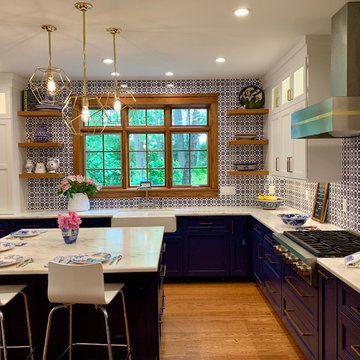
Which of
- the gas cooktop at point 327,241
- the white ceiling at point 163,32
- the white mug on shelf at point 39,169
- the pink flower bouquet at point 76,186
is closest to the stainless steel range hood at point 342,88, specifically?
the white ceiling at point 163,32

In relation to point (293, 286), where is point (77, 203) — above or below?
above

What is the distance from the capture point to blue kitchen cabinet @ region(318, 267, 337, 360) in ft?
7.65

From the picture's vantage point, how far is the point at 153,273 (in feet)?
8.85

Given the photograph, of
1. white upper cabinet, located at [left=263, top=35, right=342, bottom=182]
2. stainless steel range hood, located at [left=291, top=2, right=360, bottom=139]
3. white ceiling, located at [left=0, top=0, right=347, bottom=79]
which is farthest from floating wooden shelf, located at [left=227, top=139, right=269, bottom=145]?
stainless steel range hood, located at [left=291, top=2, right=360, bottom=139]

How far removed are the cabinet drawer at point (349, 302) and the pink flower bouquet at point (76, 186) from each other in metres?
3.48

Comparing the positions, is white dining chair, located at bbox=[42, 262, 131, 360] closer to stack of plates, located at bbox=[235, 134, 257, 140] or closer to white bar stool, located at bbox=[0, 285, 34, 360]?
white bar stool, located at bbox=[0, 285, 34, 360]

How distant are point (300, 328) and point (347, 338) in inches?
32.3

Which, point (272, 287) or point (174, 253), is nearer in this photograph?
point (272, 287)

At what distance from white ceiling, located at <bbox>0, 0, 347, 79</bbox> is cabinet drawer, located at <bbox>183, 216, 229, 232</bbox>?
5.92 feet

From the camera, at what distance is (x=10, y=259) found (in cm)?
262

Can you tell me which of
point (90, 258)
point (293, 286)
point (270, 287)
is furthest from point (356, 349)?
point (270, 287)

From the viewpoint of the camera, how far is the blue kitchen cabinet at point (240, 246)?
492 centimetres

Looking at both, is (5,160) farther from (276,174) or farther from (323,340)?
(323,340)

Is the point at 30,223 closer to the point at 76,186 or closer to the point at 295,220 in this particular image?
the point at 76,186
